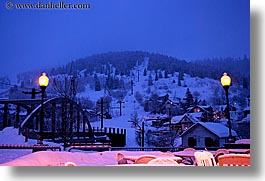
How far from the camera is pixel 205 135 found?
509 cm

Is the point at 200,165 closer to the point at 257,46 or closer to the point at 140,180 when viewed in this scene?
the point at 140,180

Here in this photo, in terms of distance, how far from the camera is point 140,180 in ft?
14.9

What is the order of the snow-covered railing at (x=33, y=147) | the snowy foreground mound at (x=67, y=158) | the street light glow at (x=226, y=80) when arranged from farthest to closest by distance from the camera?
the street light glow at (x=226, y=80) < the snow-covered railing at (x=33, y=147) < the snowy foreground mound at (x=67, y=158)

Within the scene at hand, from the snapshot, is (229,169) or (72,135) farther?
(72,135)

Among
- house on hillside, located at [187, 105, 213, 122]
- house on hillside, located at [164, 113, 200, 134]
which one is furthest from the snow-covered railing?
house on hillside, located at [187, 105, 213, 122]

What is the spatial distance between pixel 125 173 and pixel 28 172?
97 cm

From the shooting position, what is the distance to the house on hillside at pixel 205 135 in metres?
5.02

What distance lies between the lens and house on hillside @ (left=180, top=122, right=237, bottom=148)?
5.02 metres

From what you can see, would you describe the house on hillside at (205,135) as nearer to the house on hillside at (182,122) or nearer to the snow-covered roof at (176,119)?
the house on hillside at (182,122)

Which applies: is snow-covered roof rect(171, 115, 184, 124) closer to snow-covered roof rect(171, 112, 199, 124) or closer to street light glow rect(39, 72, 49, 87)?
snow-covered roof rect(171, 112, 199, 124)

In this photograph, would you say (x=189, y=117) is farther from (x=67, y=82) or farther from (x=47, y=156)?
(x=47, y=156)

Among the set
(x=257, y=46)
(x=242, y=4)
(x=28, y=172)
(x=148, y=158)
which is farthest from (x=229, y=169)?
(x=28, y=172)

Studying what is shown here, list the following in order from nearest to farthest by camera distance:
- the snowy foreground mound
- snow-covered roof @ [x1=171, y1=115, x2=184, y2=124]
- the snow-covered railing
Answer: the snowy foreground mound, the snow-covered railing, snow-covered roof @ [x1=171, y1=115, x2=184, y2=124]

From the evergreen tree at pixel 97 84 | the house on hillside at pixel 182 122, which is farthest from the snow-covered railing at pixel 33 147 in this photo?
the house on hillside at pixel 182 122
